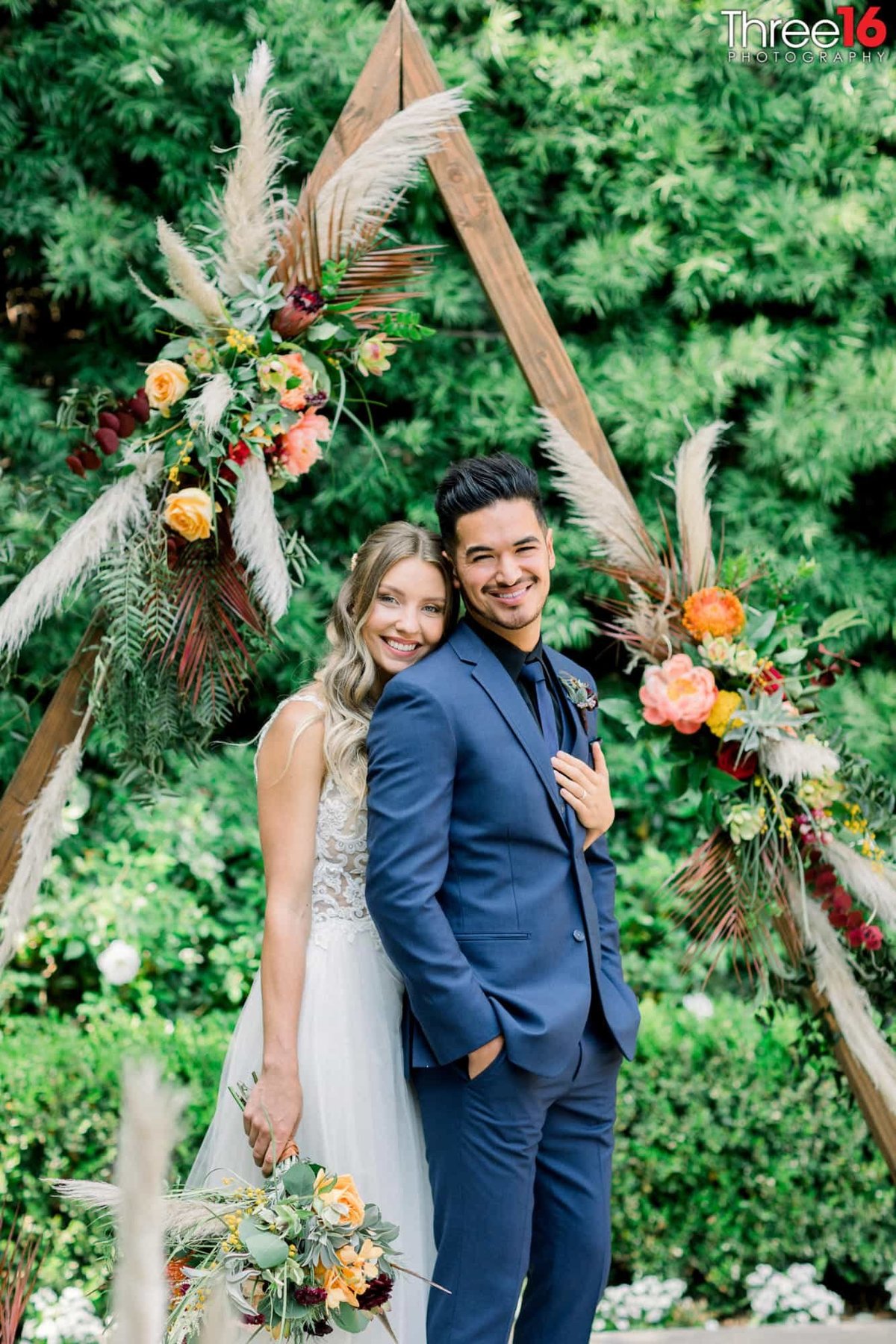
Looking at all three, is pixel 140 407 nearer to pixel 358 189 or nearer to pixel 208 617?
pixel 208 617

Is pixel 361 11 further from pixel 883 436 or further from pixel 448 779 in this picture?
pixel 448 779

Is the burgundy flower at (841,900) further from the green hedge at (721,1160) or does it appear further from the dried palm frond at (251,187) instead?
the dried palm frond at (251,187)

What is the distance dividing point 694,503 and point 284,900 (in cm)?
134

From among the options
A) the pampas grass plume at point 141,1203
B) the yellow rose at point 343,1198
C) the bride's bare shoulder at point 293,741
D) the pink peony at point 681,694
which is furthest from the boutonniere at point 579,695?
the pampas grass plume at point 141,1203

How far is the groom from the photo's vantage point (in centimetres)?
214

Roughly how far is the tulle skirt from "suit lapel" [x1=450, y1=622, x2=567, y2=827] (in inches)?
18.0

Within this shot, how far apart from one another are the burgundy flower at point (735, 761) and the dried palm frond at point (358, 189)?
4.56 feet

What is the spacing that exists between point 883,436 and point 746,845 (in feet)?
6.90

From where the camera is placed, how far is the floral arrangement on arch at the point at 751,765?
2809 mm

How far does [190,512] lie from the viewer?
2.56 m

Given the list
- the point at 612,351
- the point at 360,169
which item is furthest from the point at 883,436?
the point at 360,169

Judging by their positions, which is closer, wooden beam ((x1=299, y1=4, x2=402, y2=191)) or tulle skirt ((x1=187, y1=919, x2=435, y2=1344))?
tulle skirt ((x1=187, y1=919, x2=435, y2=1344))

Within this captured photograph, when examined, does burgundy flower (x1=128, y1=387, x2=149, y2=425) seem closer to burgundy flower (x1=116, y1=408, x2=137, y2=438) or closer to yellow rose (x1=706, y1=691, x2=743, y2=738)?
burgundy flower (x1=116, y1=408, x2=137, y2=438)

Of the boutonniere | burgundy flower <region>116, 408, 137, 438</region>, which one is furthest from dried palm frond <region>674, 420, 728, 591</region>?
burgundy flower <region>116, 408, 137, 438</region>
